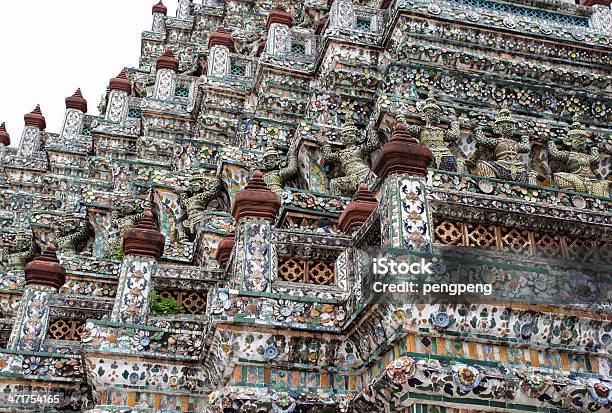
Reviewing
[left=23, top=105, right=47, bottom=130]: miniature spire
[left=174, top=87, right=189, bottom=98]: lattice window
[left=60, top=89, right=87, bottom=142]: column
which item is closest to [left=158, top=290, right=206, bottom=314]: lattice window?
[left=174, top=87, right=189, bottom=98]: lattice window

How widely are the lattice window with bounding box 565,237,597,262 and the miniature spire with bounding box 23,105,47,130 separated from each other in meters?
28.2

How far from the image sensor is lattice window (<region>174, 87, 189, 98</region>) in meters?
24.3

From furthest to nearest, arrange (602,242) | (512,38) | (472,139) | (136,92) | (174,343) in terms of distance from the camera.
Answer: (136,92) → (512,38) → (472,139) → (174,343) → (602,242)

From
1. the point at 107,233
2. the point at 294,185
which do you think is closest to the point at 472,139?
the point at 294,185

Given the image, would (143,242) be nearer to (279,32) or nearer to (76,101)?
(279,32)

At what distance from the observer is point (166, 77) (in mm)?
24141

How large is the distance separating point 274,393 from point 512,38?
912 centimetres

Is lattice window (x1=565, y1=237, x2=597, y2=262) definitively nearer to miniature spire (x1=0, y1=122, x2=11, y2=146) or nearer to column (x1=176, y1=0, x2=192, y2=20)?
column (x1=176, y1=0, x2=192, y2=20)

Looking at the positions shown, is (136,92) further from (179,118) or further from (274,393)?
(274,393)

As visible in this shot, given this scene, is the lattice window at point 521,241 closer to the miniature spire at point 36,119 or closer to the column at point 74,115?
the column at point 74,115

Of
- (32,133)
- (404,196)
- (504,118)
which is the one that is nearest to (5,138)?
(32,133)

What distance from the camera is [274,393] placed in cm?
699

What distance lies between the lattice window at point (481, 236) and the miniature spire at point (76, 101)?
26183mm

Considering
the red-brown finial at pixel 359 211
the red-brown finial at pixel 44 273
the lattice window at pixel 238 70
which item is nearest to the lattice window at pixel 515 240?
the red-brown finial at pixel 359 211
